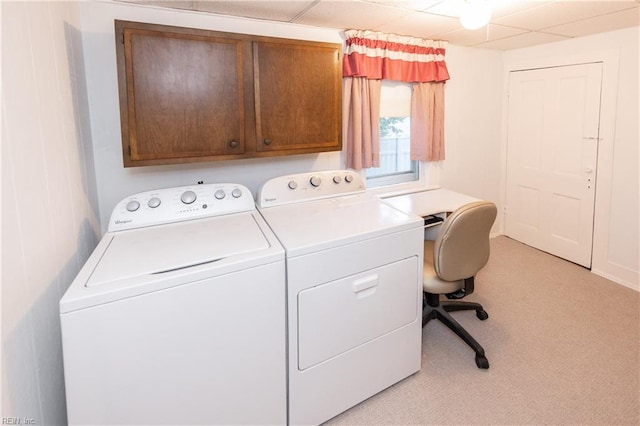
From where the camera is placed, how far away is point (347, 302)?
1767 mm

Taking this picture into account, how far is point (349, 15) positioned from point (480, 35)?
1.37m

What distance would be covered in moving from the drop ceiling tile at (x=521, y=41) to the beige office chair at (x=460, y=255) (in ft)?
6.38

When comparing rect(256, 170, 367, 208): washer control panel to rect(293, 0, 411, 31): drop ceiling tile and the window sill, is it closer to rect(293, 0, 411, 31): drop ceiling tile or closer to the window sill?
the window sill

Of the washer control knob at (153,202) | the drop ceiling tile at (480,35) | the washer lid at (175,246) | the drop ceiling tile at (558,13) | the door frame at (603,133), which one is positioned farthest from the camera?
the door frame at (603,133)

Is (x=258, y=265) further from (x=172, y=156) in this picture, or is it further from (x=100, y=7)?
(x=100, y=7)

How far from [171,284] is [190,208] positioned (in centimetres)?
73

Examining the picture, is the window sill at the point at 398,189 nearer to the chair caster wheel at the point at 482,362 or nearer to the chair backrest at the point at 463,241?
the chair backrest at the point at 463,241

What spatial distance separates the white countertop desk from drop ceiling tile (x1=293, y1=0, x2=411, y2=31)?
1285mm

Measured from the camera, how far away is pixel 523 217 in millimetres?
3996

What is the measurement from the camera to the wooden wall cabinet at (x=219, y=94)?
179 centimetres

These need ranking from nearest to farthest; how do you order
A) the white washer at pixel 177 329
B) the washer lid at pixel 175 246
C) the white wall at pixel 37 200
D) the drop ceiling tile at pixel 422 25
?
the white wall at pixel 37 200
the white washer at pixel 177 329
the washer lid at pixel 175 246
the drop ceiling tile at pixel 422 25

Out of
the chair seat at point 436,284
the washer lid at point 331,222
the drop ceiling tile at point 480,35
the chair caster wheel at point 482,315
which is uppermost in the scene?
the drop ceiling tile at point 480,35

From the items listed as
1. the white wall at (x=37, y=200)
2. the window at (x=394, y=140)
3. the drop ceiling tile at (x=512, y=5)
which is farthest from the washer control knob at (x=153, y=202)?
the drop ceiling tile at (x=512, y=5)

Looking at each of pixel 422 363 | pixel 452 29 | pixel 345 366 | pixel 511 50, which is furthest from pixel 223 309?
pixel 511 50
